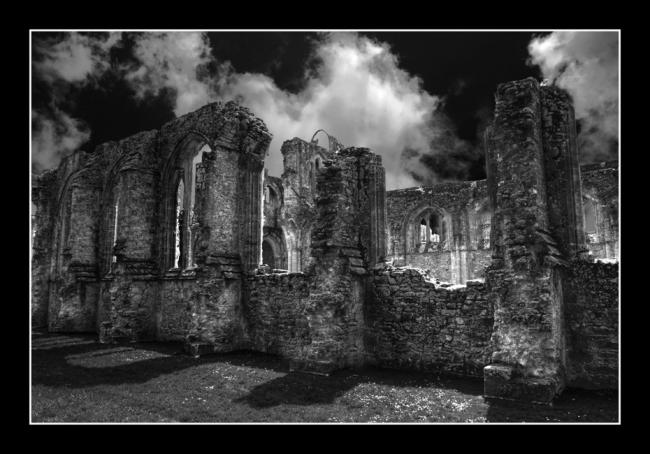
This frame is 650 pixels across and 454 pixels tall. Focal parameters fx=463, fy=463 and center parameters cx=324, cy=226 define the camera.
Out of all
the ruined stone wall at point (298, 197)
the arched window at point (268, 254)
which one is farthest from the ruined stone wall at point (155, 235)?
the ruined stone wall at point (298, 197)

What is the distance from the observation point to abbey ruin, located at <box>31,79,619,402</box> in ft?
28.4

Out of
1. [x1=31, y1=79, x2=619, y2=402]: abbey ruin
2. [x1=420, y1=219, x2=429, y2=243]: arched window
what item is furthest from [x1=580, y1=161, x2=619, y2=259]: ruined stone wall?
[x1=420, y1=219, x2=429, y2=243]: arched window

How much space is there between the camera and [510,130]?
9.30m

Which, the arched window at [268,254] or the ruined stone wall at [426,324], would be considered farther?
the arched window at [268,254]

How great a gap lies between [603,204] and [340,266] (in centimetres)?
2092

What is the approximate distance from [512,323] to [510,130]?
3.81 meters

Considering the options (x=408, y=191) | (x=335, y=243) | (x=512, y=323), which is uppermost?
(x=408, y=191)

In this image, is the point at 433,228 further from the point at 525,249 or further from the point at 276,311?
the point at 525,249

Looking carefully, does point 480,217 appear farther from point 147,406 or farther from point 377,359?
point 147,406

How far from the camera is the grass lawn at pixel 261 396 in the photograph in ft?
24.3

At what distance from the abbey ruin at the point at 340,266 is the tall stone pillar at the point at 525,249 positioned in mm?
29

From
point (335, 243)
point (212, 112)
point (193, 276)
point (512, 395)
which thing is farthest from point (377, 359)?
point (212, 112)

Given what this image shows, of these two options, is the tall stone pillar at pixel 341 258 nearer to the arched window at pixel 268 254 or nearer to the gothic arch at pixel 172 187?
the gothic arch at pixel 172 187

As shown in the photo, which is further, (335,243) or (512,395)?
(335,243)
